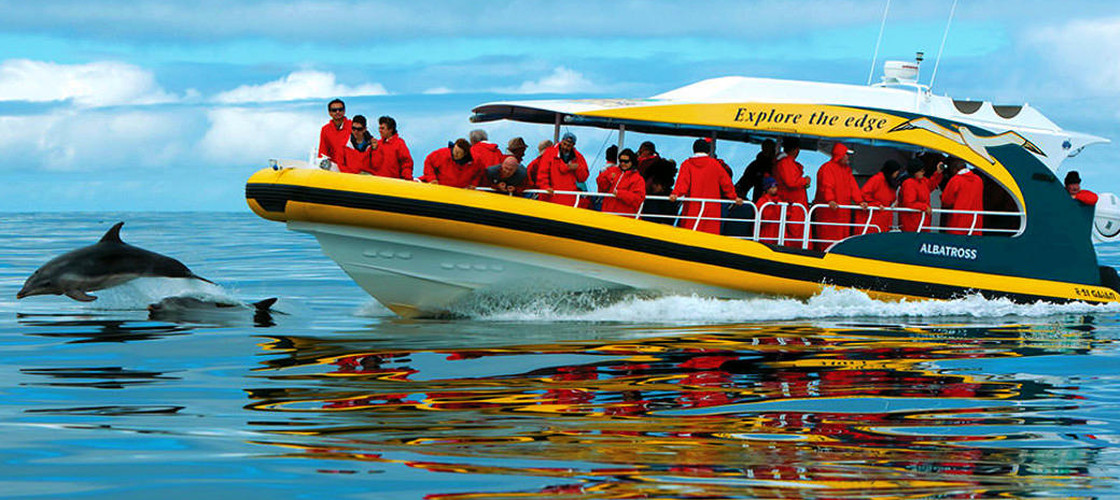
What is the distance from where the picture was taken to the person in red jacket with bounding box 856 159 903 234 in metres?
12.1

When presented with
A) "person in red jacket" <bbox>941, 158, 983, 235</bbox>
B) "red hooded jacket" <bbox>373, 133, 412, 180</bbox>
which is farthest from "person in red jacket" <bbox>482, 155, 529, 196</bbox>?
"person in red jacket" <bbox>941, 158, 983, 235</bbox>

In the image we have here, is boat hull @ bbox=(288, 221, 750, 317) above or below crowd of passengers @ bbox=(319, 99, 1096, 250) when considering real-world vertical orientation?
below

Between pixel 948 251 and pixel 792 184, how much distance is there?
177 centimetres

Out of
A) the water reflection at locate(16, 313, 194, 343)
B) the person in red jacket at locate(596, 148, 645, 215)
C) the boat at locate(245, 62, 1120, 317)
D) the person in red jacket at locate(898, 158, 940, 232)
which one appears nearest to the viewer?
the water reflection at locate(16, 313, 194, 343)

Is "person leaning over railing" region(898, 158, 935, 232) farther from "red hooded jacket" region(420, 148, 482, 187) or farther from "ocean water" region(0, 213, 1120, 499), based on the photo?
"red hooded jacket" region(420, 148, 482, 187)

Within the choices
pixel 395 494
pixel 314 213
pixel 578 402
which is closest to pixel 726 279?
pixel 314 213

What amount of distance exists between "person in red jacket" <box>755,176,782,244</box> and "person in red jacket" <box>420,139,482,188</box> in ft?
9.07

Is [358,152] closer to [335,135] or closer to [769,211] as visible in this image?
[335,135]

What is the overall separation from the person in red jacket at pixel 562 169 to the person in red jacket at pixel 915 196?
11.0 ft

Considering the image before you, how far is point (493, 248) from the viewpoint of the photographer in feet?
33.9

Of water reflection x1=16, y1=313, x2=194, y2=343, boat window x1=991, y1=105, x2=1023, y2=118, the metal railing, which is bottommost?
water reflection x1=16, y1=313, x2=194, y2=343

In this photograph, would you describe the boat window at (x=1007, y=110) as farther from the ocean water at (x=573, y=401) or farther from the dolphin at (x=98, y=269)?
the dolphin at (x=98, y=269)

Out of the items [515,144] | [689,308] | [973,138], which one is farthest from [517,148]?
[973,138]

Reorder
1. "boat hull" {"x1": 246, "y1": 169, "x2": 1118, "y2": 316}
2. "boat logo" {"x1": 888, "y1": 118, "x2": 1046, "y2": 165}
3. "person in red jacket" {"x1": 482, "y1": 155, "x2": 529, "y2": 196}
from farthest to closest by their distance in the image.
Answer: "boat logo" {"x1": 888, "y1": 118, "x2": 1046, "y2": 165}, "person in red jacket" {"x1": 482, "y1": 155, "x2": 529, "y2": 196}, "boat hull" {"x1": 246, "y1": 169, "x2": 1118, "y2": 316}
